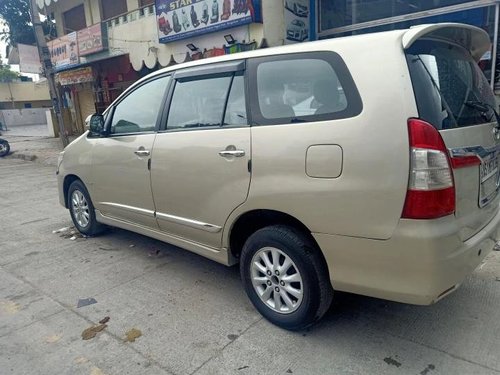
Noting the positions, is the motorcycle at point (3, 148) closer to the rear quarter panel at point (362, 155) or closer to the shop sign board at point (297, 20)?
the shop sign board at point (297, 20)

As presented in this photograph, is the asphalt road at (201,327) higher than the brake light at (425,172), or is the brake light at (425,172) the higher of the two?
the brake light at (425,172)

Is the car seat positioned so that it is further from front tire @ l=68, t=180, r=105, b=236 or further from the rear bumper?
front tire @ l=68, t=180, r=105, b=236

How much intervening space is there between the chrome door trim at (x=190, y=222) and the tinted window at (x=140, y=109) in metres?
0.79

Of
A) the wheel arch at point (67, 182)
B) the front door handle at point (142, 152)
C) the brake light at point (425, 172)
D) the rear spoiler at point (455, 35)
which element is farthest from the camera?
the wheel arch at point (67, 182)

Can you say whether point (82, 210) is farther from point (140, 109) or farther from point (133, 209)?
point (140, 109)

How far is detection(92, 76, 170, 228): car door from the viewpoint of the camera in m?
3.48

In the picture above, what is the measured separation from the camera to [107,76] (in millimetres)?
13969

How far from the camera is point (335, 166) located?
2.19 meters

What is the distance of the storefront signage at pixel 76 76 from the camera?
1421cm

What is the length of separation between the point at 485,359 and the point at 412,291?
72cm

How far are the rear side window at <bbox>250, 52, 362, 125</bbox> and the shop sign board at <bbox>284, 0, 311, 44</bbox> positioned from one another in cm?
586

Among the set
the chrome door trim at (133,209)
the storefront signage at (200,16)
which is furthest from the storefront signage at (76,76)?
the chrome door trim at (133,209)

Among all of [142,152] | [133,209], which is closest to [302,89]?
[142,152]

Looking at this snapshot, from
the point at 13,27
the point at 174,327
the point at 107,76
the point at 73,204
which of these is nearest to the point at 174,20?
the point at 107,76
